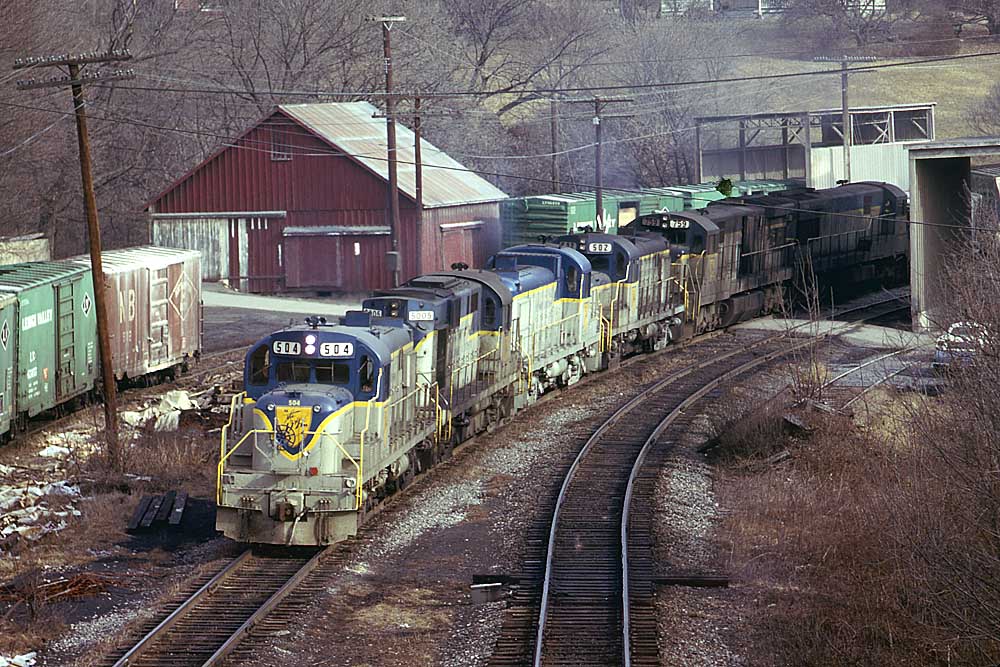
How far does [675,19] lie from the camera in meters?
109

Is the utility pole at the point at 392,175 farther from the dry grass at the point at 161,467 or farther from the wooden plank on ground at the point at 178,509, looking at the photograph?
the wooden plank on ground at the point at 178,509

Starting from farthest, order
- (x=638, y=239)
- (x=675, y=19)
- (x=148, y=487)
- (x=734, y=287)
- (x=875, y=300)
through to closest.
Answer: (x=675, y=19) < (x=875, y=300) < (x=734, y=287) < (x=638, y=239) < (x=148, y=487)

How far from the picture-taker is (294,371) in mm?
17422

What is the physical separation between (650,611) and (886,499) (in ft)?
10.6

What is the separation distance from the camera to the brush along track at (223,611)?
13406 millimetres

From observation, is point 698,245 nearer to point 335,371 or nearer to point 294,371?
point 335,371

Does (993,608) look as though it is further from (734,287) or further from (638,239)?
(734,287)

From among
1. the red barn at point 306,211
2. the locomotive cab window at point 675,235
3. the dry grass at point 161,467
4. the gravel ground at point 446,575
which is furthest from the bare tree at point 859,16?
the dry grass at point 161,467

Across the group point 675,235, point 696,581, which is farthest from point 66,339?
point 675,235

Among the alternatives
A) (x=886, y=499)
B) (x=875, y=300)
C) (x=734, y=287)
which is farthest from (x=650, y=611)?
(x=875, y=300)

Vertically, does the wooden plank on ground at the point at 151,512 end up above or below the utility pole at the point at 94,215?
below

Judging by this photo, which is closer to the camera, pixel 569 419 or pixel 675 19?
pixel 569 419

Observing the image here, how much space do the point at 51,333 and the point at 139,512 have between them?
790 cm

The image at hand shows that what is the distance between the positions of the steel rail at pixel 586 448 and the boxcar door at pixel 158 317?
1137 centimetres
